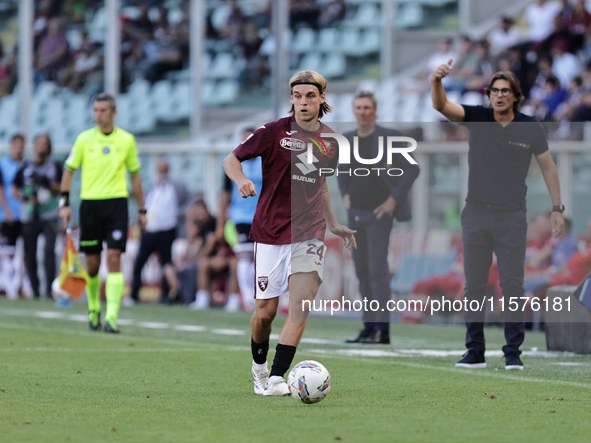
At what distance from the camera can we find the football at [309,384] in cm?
593

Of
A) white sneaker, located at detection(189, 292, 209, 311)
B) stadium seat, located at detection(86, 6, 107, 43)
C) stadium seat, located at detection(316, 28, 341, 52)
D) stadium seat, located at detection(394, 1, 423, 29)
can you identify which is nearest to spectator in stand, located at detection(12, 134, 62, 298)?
white sneaker, located at detection(189, 292, 209, 311)

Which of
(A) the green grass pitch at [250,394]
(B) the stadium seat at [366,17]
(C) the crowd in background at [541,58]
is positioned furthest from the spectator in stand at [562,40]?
(A) the green grass pitch at [250,394]

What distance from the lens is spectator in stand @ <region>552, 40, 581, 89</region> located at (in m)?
18.7

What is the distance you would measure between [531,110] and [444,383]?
11.3m

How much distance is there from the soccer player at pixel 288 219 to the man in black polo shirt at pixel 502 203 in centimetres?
209

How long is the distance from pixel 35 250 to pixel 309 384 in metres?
11.6

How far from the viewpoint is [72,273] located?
37.8 feet

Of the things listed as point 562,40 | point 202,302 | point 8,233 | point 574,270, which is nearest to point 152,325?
point 202,302

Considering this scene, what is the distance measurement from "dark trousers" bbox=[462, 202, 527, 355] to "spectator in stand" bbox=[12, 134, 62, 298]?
943cm

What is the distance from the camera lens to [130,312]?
14133mm

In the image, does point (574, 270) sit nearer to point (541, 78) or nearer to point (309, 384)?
point (541, 78)

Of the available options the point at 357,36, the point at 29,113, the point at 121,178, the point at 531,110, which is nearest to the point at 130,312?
the point at 121,178

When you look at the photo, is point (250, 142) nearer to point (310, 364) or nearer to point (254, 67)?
point (310, 364)

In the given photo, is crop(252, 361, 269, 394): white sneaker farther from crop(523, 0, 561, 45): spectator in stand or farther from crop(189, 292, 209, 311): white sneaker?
crop(523, 0, 561, 45): spectator in stand
